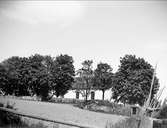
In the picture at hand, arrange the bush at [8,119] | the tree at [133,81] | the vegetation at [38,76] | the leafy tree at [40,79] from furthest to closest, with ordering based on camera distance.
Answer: the vegetation at [38,76] → the leafy tree at [40,79] → the tree at [133,81] → the bush at [8,119]

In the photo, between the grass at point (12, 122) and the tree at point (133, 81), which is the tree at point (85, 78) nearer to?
the tree at point (133, 81)

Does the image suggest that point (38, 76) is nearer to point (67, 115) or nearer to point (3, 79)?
point (3, 79)

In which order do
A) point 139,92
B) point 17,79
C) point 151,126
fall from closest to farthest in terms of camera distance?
point 151,126, point 139,92, point 17,79

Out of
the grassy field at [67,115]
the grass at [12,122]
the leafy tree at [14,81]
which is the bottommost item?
the grassy field at [67,115]

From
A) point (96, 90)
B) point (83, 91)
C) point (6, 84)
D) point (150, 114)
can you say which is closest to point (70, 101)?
point (83, 91)

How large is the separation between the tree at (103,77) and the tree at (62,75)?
717 centimetres

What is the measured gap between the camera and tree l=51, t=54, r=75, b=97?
197 ft

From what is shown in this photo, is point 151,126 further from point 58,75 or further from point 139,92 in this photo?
point 58,75

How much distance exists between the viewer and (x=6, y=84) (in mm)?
61000

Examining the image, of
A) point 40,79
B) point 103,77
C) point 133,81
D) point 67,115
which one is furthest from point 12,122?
point 103,77

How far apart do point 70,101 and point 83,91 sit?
4875 mm

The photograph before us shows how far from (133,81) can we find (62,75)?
802 inches

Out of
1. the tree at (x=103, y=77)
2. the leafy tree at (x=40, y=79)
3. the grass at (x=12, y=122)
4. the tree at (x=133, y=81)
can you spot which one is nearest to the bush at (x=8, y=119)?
the grass at (x=12, y=122)

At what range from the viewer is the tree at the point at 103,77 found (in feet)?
200
